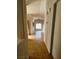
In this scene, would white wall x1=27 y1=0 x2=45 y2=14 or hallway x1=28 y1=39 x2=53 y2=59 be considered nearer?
hallway x1=28 y1=39 x2=53 y2=59

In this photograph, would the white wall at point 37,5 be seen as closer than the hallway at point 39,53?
No

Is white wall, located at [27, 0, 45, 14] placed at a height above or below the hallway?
above

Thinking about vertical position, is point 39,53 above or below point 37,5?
below

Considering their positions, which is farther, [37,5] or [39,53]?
[37,5]

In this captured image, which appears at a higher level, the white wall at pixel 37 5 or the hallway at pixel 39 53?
the white wall at pixel 37 5
